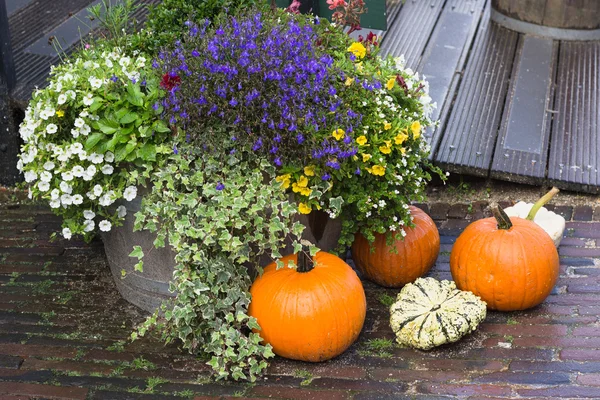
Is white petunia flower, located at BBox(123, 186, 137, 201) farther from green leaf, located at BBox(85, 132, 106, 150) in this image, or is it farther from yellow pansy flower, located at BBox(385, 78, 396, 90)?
yellow pansy flower, located at BBox(385, 78, 396, 90)

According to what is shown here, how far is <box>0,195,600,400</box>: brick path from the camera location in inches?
132

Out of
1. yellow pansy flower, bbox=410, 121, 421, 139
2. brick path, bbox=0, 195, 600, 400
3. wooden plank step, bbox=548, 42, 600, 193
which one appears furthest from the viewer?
wooden plank step, bbox=548, 42, 600, 193

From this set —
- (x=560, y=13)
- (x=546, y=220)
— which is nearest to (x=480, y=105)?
(x=560, y=13)

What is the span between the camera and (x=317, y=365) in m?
3.54

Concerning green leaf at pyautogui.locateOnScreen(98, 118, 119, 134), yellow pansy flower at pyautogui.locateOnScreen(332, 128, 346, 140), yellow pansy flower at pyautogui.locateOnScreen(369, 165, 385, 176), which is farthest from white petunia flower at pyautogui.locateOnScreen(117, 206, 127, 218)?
yellow pansy flower at pyautogui.locateOnScreen(369, 165, 385, 176)

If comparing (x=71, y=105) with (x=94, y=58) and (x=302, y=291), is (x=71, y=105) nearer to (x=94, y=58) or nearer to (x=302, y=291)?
(x=94, y=58)

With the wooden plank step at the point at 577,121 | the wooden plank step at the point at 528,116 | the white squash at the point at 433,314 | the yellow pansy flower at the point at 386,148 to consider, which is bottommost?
the wooden plank step at the point at 577,121

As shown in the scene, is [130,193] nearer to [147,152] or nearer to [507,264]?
[147,152]

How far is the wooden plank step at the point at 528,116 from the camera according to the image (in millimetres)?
4871

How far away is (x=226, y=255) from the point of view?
3.54m

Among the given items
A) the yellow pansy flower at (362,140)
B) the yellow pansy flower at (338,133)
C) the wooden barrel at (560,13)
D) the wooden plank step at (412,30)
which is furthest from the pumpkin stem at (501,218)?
the wooden barrel at (560,13)

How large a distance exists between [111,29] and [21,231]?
1.44 m

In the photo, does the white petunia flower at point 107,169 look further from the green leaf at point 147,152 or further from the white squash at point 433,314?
the white squash at point 433,314

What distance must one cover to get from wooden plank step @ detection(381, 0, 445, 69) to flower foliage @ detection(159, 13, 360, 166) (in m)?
2.33
